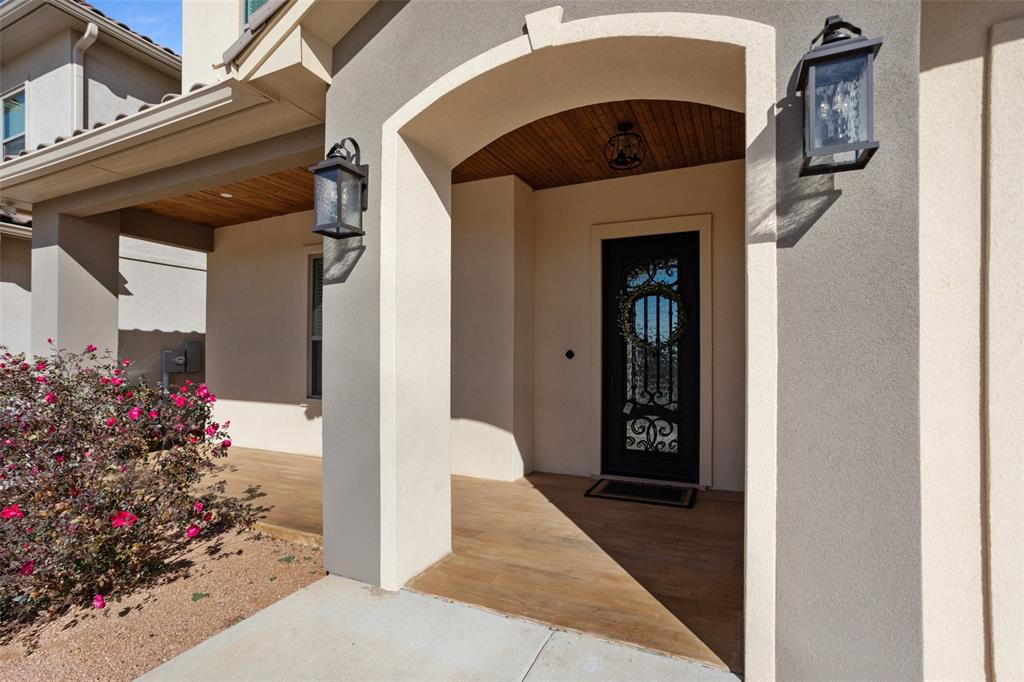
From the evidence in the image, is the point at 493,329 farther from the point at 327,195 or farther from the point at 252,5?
the point at 252,5

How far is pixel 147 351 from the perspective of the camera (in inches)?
307

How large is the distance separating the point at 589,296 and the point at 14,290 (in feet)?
25.1

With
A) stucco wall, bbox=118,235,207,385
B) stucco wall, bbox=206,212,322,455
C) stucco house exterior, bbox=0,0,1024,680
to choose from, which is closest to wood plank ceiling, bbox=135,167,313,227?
stucco house exterior, bbox=0,0,1024,680

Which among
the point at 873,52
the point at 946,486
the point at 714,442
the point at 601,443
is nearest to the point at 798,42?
the point at 873,52

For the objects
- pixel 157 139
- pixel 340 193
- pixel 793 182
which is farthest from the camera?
pixel 157 139

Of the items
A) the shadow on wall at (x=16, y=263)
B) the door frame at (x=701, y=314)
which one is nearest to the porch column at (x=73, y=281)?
the shadow on wall at (x=16, y=263)

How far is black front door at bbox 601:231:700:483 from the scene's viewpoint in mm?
4824

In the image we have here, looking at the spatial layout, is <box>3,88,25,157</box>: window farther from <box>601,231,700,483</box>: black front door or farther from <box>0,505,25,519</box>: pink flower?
<box>601,231,700,483</box>: black front door

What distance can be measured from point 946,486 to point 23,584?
4.17 m

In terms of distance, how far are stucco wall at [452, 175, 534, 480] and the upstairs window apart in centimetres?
710

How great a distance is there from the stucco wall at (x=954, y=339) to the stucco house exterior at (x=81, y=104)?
749cm

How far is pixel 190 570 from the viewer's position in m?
3.12

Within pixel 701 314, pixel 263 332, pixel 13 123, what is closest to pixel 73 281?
pixel 263 332

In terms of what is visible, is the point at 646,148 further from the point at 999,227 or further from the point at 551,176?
the point at 999,227
